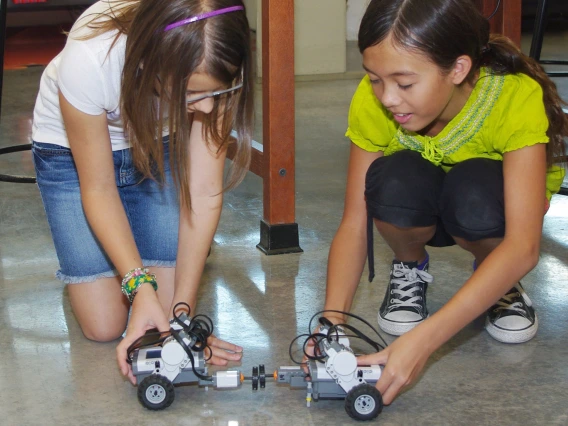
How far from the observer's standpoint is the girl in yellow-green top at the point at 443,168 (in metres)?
1.43

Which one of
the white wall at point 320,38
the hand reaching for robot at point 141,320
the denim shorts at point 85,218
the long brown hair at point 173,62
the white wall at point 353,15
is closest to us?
the long brown hair at point 173,62

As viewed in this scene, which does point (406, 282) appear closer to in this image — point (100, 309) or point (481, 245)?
point (481, 245)

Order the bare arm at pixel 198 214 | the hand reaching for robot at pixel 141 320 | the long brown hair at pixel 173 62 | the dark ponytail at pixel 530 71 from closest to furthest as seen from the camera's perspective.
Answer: the long brown hair at pixel 173 62 < the hand reaching for robot at pixel 141 320 < the dark ponytail at pixel 530 71 < the bare arm at pixel 198 214

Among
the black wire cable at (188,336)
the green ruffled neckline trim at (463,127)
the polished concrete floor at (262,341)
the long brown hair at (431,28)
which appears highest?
the long brown hair at (431,28)

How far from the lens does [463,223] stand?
1.67 meters

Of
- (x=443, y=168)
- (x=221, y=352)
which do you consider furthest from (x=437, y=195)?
(x=221, y=352)

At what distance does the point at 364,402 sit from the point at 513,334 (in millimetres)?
Result: 481

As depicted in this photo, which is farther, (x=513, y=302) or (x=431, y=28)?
(x=513, y=302)

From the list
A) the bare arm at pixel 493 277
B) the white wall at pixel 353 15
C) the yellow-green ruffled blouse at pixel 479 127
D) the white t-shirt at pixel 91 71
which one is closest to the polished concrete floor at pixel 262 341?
the bare arm at pixel 493 277

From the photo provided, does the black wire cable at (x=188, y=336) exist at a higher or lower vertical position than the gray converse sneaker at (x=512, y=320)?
higher

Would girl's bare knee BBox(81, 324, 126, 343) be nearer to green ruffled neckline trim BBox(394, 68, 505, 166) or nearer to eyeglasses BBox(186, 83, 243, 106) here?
eyeglasses BBox(186, 83, 243, 106)

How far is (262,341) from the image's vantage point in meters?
1.81

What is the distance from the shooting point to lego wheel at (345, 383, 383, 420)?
142cm

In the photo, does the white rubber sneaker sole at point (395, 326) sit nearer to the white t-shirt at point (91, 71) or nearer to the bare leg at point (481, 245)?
the bare leg at point (481, 245)
